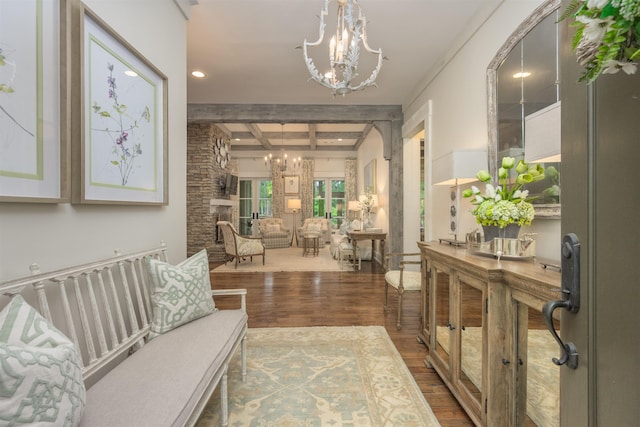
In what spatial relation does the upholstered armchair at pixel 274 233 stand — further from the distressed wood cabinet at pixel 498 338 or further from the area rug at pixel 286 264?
the distressed wood cabinet at pixel 498 338

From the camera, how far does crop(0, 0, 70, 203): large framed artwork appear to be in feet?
3.50

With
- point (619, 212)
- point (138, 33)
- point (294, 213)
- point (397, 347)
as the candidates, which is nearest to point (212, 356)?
point (619, 212)

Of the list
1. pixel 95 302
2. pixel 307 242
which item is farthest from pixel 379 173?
pixel 95 302

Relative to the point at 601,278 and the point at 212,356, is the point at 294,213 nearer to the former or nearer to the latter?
the point at 212,356

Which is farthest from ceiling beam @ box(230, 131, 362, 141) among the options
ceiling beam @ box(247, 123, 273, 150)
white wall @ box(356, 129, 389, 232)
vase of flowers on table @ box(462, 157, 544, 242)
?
vase of flowers on table @ box(462, 157, 544, 242)

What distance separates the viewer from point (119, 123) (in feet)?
5.43

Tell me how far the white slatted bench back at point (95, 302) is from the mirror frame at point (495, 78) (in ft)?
8.47

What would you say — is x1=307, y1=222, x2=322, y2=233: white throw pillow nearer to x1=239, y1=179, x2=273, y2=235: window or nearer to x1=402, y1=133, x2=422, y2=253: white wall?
x1=239, y1=179, x2=273, y2=235: window

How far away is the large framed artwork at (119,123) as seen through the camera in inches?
56.4

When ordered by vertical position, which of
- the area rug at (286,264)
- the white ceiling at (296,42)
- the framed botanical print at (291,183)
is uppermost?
the white ceiling at (296,42)

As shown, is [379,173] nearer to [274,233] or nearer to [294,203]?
[294,203]

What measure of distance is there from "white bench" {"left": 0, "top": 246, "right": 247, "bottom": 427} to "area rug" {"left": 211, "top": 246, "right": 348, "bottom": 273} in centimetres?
385

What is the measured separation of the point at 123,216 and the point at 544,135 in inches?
89.7

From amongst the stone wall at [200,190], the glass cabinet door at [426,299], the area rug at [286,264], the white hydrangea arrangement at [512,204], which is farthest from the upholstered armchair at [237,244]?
the white hydrangea arrangement at [512,204]
